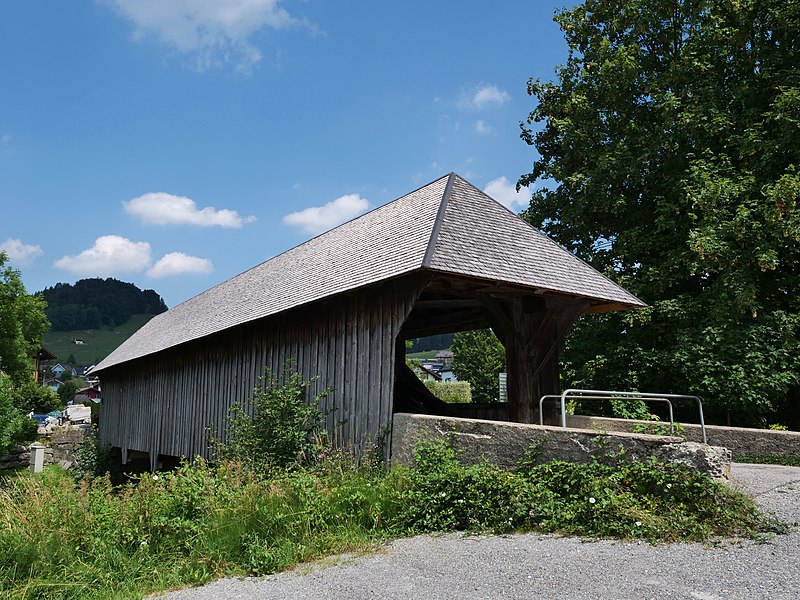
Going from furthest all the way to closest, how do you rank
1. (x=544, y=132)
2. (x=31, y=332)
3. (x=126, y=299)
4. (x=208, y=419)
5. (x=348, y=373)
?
(x=126, y=299) → (x=31, y=332) → (x=544, y=132) → (x=208, y=419) → (x=348, y=373)

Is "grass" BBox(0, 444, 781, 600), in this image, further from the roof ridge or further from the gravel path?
the roof ridge

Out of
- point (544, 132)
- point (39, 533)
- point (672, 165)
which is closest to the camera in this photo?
point (39, 533)

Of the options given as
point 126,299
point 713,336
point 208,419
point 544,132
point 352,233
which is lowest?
point 208,419

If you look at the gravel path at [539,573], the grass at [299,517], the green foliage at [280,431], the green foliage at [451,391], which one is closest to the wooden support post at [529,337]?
the green foliage at [280,431]

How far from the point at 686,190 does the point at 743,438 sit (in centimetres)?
697

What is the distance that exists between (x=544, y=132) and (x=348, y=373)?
1258cm

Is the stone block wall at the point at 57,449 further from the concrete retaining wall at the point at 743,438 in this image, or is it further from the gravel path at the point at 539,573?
the gravel path at the point at 539,573

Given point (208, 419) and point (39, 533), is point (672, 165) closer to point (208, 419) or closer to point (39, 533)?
point (208, 419)

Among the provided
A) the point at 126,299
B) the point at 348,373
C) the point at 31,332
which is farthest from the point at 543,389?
the point at 126,299

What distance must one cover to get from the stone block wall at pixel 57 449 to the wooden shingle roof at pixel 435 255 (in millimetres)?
16841

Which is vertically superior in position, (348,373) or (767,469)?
(348,373)

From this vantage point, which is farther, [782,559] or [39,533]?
[39,533]

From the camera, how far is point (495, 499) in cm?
573

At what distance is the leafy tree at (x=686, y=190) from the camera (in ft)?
42.1
